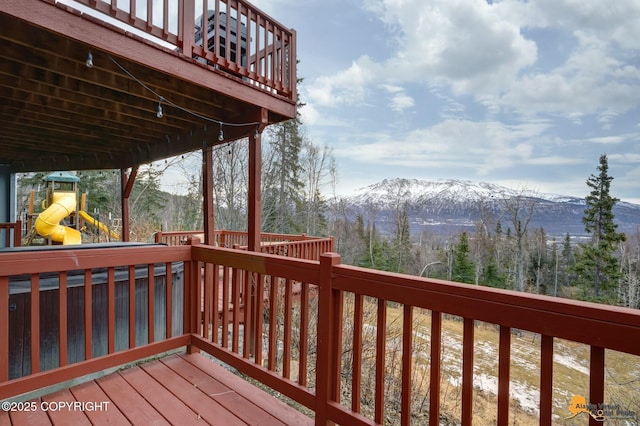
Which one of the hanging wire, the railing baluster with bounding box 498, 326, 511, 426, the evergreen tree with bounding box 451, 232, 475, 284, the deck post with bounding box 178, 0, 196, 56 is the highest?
the deck post with bounding box 178, 0, 196, 56

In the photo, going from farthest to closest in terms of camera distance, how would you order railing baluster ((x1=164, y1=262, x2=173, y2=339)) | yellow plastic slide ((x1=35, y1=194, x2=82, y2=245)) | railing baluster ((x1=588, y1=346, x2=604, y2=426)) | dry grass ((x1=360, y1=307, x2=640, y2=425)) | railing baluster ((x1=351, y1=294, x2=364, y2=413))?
yellow plastic slide ((x1=35, y1=194, x2=82, y2=245)), dry grass ((x1=360, y1=307, x2=640, y2=425)), railing baluster ((x1=164, y1=262, x2=173, y2=339)), railing baluster ((x1=351, y1=294, x2=364, y2=413)), railing baluster ((x1=588, y1=346, x2=604, y2=426))

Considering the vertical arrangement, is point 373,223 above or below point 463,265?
above

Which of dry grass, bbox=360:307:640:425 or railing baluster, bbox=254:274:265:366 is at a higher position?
railing baluster, bbox=254:274:265:366

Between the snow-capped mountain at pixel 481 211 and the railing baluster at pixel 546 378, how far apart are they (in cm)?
2126

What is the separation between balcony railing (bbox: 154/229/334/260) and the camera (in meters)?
6.68

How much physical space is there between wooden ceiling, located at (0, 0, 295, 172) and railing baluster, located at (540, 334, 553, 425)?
353 cm

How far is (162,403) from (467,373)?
185cm

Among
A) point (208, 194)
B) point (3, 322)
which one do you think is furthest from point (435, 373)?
point (208, 194)

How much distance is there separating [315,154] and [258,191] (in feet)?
46.1

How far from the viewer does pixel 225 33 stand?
3.69 m

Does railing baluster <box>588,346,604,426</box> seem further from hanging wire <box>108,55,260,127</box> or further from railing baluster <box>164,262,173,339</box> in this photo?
hanging wire <box>108,55,260,127</box>

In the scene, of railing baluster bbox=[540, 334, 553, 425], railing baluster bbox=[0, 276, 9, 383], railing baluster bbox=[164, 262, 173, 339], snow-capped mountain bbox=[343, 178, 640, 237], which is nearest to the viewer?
railing baluster bbox=[540, 334, 553, 425]

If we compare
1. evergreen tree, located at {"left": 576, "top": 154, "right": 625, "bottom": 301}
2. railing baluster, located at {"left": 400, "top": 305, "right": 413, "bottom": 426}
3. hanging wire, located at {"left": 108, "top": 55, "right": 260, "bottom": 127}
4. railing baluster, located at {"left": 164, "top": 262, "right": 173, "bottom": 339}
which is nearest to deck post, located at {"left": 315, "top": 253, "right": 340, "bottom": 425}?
railing baluster, located at {"left": 400, "top": 305, "right": 413, "bottom": 426}

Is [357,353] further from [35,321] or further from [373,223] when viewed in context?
[373,223]
